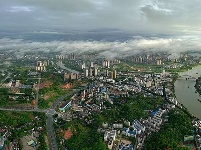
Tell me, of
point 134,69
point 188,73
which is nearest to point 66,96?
point 134,69

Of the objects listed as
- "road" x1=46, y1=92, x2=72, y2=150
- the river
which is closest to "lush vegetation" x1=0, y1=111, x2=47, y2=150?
"road" x1=46, y1=92, x2=72, y2=150

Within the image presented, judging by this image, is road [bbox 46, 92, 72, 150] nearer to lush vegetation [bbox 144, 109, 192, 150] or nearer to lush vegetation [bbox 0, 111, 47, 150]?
lush vegetation [bbox 0, 111, 47, 150]

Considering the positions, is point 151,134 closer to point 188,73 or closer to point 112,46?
point 188,73

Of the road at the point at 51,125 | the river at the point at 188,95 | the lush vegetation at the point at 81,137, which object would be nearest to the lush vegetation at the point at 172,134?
the lush vegetation at the point at 81,137

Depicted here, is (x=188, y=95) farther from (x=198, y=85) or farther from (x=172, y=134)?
(x=172, y=134)

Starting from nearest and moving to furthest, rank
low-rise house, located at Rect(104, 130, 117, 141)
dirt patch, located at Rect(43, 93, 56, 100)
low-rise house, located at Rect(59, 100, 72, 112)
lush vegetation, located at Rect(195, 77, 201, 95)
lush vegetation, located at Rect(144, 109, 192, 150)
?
lush vegetation, located at Rect(144, 109, 192, 150) → low-rise house, located at Rect(104, 130, 117, 141) → low-rise house, located at Rect(59, 100, 72, 112) → dirt patch, located at Rect(43, 93, 56, 100) → lush vegetation, located at Rect(195, 77, 201, 95)
